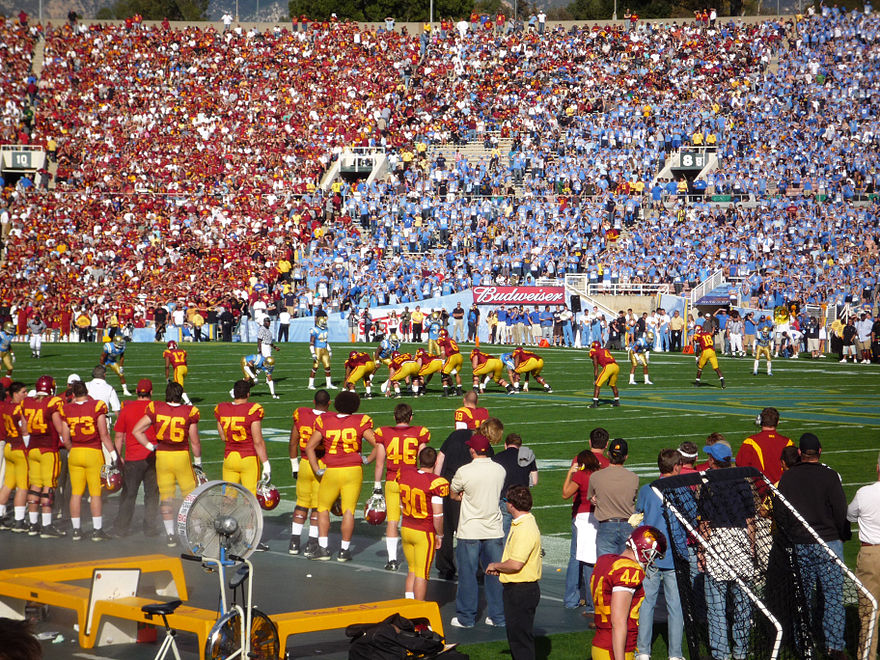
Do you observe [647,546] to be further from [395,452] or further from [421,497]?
[395,452]

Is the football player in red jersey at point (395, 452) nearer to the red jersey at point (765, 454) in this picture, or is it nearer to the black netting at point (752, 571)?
the red jersey at point (765, 454)

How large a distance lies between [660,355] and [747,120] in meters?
14.0

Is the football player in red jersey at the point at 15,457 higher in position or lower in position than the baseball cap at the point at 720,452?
lower

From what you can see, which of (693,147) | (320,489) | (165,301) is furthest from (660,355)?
(320,489)

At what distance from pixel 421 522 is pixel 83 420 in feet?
15.5

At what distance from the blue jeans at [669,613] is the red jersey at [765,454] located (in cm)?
199

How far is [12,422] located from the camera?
12.8 metres

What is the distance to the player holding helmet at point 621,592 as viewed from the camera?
652cm

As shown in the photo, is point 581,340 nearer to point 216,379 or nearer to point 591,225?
point 591,225

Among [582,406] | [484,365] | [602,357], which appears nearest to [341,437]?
[602,357]

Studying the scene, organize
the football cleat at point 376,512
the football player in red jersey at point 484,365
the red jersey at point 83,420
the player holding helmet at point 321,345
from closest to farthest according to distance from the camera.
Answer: the football cleat at point 376,512
the red jersey at point 83,420
the football player in red jersey at point 484,365
the player holding helmet at point 321,345

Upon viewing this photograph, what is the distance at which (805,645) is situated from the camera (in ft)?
25.5

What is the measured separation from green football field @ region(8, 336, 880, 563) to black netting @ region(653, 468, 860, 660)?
340 centimetres

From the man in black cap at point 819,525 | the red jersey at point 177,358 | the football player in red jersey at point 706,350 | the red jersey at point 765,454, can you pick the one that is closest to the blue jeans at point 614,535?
the man in black cap at point 819,525
